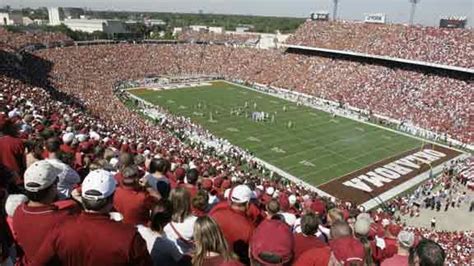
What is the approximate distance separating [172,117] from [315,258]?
30066mm

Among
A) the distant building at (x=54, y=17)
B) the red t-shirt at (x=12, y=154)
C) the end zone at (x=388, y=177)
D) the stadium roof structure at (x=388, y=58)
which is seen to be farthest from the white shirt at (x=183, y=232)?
the distant building at (x=54, y=17)

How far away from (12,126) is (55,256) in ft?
19.5

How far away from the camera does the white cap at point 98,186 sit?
3.13 m

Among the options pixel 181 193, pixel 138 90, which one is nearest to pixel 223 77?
pixel 138 90

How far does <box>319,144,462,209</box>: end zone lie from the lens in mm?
21922

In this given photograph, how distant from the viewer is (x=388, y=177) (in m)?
24.3

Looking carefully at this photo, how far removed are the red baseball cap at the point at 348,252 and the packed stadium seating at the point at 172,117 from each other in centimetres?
135

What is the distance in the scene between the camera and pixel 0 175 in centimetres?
A: 489

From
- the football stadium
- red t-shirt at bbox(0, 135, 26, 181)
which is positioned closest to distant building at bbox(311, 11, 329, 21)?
the football stadium

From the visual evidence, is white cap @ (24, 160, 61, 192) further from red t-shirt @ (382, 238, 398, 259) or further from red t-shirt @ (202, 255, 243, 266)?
red t-shirt @ (382, 238, 398, 259)

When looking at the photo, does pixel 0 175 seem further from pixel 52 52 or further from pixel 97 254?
pixel 52 52

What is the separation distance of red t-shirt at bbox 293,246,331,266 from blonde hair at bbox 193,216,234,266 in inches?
25.3

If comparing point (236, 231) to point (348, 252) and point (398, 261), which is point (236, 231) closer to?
A: point (348, 252)

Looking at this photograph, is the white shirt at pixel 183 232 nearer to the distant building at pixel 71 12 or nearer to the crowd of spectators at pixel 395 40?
the crowd of spectators at pixel 395 40
